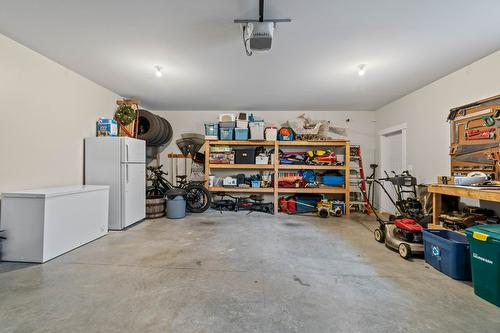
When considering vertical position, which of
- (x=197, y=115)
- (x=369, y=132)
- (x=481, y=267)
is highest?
(x=197, y=115)

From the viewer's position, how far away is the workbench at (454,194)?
201 centimetres

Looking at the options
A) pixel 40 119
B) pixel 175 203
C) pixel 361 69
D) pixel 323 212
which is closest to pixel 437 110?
pixel 361 69

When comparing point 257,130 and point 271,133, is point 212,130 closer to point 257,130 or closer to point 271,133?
point 257,130

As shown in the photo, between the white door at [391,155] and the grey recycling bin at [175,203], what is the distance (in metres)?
4.59

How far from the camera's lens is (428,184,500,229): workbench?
2.01 meters

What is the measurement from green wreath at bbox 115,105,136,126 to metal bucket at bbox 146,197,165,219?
5.35 feet

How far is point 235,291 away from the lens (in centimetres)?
185

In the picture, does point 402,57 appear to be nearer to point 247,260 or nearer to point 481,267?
point 481,267

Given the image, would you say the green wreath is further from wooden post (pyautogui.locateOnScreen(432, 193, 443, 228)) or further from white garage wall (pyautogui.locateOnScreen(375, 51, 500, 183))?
white garage wall (pyautogui.locateOnScreen(375, 51, 500, 183))

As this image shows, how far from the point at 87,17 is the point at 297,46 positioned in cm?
226

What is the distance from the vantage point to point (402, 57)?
2.78 metres

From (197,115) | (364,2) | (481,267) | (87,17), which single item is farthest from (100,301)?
(197,115)

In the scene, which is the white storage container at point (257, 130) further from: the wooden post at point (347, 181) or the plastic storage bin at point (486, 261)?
the plastic storage bin at point (486, 261)

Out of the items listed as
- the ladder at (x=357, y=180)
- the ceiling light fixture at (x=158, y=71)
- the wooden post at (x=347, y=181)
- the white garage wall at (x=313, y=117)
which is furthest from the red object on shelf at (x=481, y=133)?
the ceiling light fixture at (x=158, y=71)
